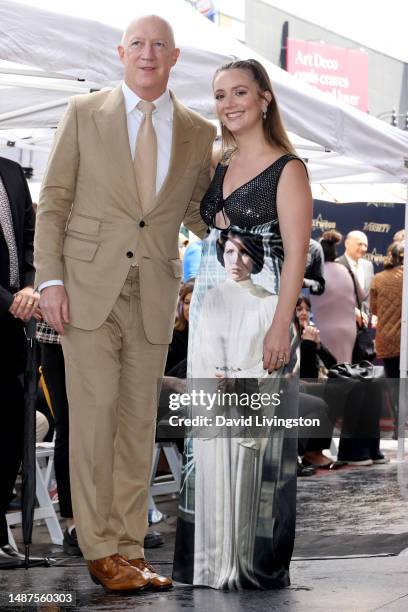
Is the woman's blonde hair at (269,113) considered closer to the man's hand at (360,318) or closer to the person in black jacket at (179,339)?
the person in black jacket at (179,339)

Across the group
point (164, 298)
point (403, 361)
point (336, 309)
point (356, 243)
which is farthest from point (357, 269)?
point (164, 298)

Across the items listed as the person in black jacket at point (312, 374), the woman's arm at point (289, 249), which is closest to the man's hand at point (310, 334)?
the person in black jacket at point (312, 374)

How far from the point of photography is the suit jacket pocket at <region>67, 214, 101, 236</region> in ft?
14.8

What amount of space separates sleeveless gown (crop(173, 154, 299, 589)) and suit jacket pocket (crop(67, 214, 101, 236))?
19.2 inches

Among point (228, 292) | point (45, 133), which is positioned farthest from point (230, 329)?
point (45, 133)

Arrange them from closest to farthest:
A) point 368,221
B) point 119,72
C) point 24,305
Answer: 1. point 24,305
2. point 119,72
3. point 368,221

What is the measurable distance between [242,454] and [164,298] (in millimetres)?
702

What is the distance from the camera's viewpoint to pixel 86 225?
177 inches

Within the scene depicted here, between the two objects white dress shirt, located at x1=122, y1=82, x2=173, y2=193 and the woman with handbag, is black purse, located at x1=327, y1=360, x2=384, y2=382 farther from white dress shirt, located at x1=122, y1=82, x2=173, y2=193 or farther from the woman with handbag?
white dress shirt, located at x1=122, y1=82, x2=173, y2=193

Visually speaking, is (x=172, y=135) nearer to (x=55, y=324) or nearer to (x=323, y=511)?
(x=55, y=324)

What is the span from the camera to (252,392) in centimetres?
454

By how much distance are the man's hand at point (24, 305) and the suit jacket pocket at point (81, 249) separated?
1.55 feet

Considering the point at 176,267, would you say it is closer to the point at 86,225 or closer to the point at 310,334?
the point at 86,225

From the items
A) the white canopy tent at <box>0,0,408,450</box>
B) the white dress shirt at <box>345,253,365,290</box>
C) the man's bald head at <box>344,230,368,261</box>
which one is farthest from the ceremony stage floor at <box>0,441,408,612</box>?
Result: the man's bald head at <box>344,230,368,261</box>
